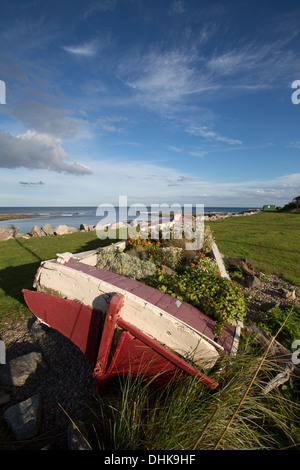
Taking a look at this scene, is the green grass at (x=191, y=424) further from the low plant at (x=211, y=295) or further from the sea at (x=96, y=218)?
the sea at (x=96, y=218)

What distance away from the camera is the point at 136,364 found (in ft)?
7.36

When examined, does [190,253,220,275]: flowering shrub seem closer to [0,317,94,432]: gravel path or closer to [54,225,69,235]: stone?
[0,317,94,432]: gravel path

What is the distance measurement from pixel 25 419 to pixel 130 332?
1382 millimetres

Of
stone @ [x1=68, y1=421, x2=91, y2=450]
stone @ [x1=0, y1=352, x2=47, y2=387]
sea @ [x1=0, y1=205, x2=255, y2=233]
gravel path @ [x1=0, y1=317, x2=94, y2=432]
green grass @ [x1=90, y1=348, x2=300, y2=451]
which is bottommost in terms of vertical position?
gravel path @ [x1=0, y1=317, x2=94, y2=432]

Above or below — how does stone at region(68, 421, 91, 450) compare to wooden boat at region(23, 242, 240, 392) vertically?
below

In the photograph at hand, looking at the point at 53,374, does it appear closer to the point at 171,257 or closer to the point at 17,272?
the point at 171,257

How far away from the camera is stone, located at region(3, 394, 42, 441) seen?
204 cm

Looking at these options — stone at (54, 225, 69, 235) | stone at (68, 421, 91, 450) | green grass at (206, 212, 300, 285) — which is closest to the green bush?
stone at (68, 421, 91, 450)

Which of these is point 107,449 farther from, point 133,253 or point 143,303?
point 133,253

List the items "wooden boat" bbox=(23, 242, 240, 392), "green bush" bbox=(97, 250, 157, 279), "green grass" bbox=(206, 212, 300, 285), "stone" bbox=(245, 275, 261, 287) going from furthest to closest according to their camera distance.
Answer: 1. "green grass" bbox=(206, 212, 300, 285)
2. "stone" bbox=(245, 275, 261, 287)
3. "green bush" bbox=(97, 250, 157, 279)
4. "wooden boat" bbox=(23, 242, 240, 392)

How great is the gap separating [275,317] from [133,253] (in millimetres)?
3457

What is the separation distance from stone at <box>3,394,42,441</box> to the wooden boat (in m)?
0.66

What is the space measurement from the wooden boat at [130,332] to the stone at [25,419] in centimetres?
66
